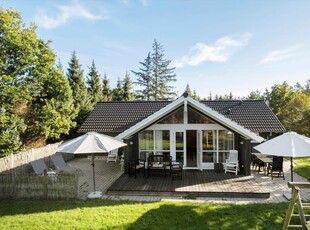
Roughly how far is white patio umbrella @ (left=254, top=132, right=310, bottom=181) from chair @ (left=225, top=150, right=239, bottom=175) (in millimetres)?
4195

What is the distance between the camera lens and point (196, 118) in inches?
518

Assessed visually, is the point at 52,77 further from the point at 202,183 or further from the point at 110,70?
the point at 110,70

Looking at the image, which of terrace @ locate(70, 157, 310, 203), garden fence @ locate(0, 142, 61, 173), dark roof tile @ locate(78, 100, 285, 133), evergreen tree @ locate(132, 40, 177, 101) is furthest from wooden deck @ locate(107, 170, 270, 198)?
evergreen tree @ locate(132, 40, 177, 101)

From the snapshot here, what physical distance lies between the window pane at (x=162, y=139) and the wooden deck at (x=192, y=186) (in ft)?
6.40

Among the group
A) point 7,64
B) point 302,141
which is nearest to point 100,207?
point 302,141

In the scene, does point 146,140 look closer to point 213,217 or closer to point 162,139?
point 162,139

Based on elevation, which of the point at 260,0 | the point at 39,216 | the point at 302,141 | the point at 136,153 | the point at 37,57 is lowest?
the point at 39,216

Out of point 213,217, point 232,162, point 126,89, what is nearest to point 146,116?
point 232,162

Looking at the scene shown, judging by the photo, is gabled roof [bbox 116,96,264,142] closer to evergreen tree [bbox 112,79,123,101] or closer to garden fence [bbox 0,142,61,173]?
garden fence [bbox 0,142,61,173]

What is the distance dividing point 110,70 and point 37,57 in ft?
70.8

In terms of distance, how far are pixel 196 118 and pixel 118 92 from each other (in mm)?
27681

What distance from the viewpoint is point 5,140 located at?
1505cm

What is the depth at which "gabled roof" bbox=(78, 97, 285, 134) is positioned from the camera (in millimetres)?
15414

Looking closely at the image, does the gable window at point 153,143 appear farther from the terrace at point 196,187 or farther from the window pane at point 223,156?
the window pane at point 223,156
